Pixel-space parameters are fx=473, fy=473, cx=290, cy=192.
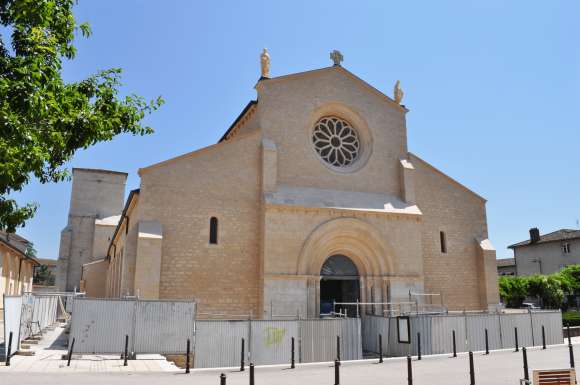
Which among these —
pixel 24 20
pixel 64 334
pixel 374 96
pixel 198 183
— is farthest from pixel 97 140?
pixel 374 96

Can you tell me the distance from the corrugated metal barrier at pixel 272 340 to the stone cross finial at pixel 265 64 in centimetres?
1268

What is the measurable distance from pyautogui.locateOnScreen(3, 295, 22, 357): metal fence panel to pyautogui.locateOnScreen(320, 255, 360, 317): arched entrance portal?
12.3m

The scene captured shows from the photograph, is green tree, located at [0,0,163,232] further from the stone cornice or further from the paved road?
the stone cornice

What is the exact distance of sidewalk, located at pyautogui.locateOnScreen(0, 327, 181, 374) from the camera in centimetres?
1197

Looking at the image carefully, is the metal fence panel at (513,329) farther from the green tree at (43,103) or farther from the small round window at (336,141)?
the green tree at (43,103)

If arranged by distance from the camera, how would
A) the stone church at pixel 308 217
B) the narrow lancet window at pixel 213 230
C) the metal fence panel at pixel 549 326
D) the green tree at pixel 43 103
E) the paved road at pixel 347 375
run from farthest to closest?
1. the narrow lancet window at pixel 213 230
2. the stone church at pixel 308 217
3. the metal fence panel at pixel 549 326
4. the paved road at pixel 347 375
5. the green tree at pixel 43 103

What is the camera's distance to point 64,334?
21.1 metres

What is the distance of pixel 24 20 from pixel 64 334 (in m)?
16.5

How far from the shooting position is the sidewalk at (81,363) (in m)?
12.0

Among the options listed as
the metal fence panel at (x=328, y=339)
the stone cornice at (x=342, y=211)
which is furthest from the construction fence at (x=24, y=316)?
the stone cornice at (x=342, y=211)

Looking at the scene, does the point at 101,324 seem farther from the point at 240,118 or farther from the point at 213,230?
the point at 240,118

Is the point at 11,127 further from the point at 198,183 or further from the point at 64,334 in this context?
the point at 64,334

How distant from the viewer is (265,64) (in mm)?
23469

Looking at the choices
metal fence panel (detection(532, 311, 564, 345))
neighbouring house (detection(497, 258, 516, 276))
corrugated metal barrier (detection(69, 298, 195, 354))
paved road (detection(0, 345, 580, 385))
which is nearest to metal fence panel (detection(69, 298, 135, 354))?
corrugated metal barrier (detection(69, 298, 195, 354))
